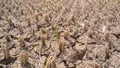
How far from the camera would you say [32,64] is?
11.3 feet

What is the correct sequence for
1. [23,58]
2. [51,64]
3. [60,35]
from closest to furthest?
1. [51,64]
2. [23,58]
3. [60,35]

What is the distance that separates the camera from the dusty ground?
11.5 ft

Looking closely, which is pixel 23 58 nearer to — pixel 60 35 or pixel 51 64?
pixel 51 64

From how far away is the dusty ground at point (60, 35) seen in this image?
11.5 feet

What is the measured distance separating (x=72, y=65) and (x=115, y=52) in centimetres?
86

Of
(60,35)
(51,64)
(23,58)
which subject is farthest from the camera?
(60,35)

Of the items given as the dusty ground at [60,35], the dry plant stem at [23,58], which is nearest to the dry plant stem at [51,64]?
the dusty ground at [60,35]

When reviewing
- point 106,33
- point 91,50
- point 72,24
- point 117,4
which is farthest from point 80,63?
point 117,4

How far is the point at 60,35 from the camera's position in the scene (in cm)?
423

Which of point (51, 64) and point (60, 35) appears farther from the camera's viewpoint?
point (60, 35)

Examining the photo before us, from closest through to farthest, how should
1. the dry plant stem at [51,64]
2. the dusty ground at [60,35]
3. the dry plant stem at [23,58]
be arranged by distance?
the dry plant stem at [51,64]
the dry plant stem at [23,58]
the dusty ground at [60,35]

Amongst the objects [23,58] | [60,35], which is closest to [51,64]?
[23,58]

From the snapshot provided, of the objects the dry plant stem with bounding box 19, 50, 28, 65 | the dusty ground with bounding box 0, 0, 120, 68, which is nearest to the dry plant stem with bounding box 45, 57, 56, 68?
the dusty ground with bounding box 0, 0, 120, 68

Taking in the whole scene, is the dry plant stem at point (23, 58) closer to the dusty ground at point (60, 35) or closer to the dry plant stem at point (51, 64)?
the dusty ground at point (60, 35)
